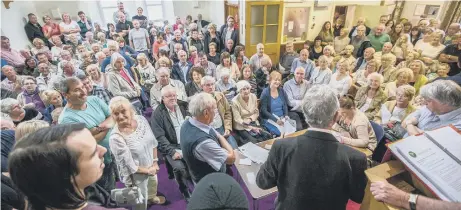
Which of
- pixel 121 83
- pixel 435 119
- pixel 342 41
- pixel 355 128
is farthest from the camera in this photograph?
pixel 342 41

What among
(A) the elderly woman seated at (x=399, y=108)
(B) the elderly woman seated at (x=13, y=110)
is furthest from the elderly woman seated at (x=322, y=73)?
(B) the elderly woman seated at (x=13, y=110)

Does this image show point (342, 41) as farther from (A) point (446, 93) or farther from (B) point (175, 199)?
(B) point (175, 199)

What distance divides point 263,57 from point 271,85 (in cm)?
160

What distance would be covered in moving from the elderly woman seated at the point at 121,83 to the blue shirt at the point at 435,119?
3432mm


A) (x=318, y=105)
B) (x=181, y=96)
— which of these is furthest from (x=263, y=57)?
(x=318, y=105)

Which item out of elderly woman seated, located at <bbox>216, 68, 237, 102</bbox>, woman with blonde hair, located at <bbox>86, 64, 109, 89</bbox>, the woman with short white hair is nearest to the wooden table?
the woman with short white hair

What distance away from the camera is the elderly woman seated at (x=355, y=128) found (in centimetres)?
223

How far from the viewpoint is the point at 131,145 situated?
6.33ft

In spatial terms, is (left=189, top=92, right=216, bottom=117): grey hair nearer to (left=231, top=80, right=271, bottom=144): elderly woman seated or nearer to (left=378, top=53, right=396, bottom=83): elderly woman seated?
(left=231, top=80, right=271, bottom=144): elderly woman seated

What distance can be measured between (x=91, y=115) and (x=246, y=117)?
1860mm

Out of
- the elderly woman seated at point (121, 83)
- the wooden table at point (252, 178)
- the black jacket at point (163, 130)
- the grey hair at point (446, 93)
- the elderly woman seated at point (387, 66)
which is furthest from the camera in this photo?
the elderly woman seated at point (387, 66)

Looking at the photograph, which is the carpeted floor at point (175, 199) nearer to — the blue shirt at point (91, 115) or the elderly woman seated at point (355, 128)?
the elderly woman seated at point (355, 128)

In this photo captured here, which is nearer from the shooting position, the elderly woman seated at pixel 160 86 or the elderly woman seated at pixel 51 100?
the elderly woman seated at pixel 51 100

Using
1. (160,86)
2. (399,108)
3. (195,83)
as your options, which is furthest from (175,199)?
(399,108)
